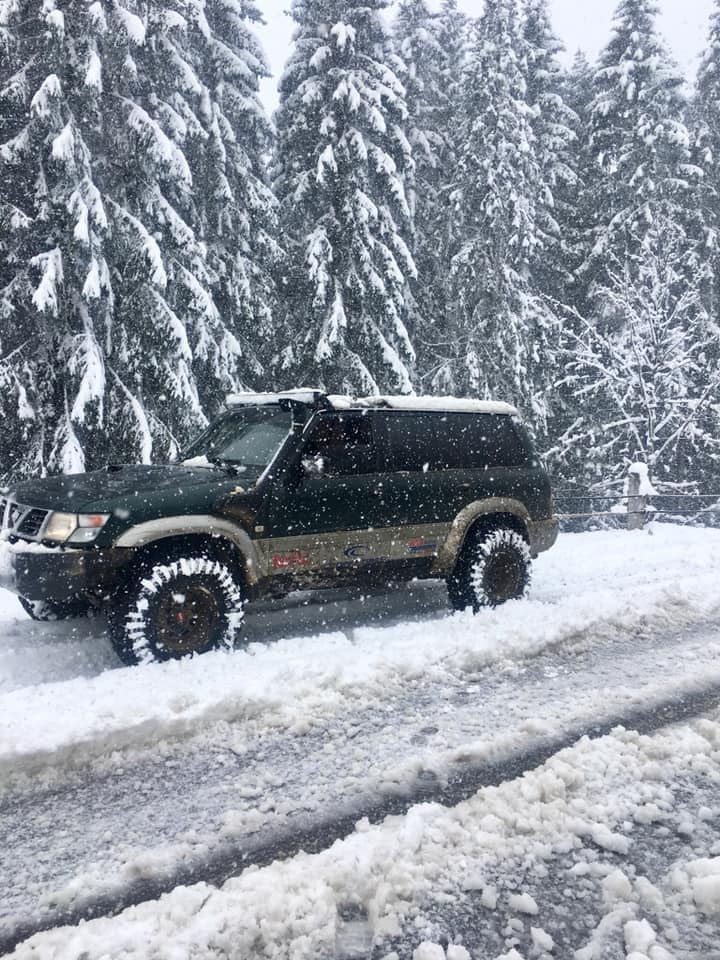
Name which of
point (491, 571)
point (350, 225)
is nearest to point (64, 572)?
point (491, 571)

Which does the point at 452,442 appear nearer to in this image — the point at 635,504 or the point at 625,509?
the point at 635,504

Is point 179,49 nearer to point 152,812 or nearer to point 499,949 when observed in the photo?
point 152,812

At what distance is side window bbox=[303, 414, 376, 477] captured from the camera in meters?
6.25

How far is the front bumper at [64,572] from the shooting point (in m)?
5.13

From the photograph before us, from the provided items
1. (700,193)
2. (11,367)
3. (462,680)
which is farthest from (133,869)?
(700,193)

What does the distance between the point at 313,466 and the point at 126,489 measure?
155 centimetres

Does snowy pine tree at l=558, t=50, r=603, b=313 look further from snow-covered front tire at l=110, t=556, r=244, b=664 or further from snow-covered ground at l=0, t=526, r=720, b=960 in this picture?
snow-covered front tire at l=110, t=556, r=244, b=664

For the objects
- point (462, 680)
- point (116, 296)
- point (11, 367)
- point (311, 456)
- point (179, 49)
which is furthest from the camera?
point (179, 49)

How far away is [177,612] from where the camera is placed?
544cm

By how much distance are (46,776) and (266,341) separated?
46.2 ft

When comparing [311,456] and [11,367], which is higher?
[11,367]

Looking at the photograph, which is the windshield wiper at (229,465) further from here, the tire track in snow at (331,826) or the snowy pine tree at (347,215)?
the snowy pine tree at (347,215)

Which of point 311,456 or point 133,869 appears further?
point 311,456

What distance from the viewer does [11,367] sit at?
11.6 metres
